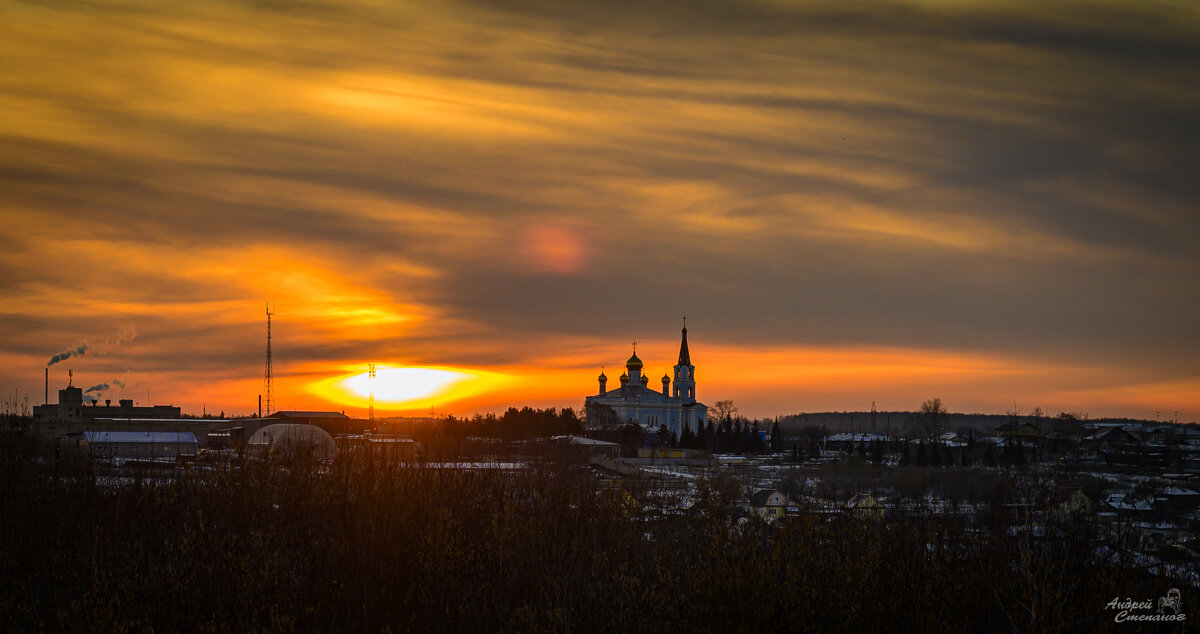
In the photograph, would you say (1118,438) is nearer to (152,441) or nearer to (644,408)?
(644,408)

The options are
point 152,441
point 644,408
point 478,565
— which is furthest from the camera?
point 644,408

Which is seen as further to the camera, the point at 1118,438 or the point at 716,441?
the point at 716,441

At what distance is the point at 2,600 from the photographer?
426 inches

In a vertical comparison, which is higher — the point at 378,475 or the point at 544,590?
the point at 378,475

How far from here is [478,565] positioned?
42.5 ft

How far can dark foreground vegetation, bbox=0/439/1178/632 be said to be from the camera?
10266 mm

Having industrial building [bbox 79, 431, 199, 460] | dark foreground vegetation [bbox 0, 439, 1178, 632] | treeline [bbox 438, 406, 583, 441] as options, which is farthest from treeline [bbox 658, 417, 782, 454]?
dark foreground vegetation [bbox 0, 439, 1178, 632]

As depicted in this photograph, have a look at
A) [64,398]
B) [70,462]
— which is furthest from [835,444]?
[70,462]

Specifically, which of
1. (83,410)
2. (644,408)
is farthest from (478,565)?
(644,408)

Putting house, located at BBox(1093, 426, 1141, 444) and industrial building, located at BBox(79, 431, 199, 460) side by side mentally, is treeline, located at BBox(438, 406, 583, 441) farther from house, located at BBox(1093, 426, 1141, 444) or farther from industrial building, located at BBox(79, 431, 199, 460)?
house, located at BBox(1093, 426, 1141, 444)

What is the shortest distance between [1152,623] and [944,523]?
278cm

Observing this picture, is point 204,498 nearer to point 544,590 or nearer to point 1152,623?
point 544,590

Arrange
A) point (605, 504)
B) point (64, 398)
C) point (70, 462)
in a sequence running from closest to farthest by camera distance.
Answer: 1. point (605, 504)
2. point (70, 462)
3. point (64, 398)

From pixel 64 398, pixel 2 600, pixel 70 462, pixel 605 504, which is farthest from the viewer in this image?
pixel 64 398
